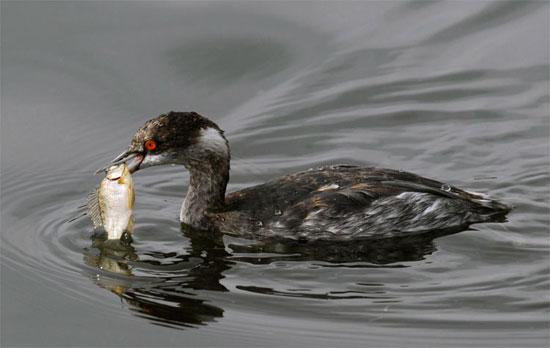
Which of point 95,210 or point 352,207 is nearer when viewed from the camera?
point 95,210

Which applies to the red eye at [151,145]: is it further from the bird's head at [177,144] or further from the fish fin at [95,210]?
the fish fin at [95,210]

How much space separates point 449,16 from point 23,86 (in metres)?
5.64

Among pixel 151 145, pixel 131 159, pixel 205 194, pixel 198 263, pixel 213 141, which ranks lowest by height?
pixel 198 263

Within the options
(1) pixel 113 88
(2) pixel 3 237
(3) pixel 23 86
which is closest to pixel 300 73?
(1) pixel 113 88

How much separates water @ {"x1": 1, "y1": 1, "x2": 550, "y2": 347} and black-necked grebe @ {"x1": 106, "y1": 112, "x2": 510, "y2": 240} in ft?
0.74

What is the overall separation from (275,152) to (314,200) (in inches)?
80.1

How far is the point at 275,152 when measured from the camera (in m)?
13.0

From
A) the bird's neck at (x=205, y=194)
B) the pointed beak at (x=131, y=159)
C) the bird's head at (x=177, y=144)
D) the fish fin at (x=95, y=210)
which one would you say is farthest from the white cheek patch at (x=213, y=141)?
the fish fin at (x=95, y=210)

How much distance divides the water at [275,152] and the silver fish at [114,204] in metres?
0.21

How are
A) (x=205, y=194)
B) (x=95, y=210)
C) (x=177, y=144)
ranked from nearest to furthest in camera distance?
(x=95, y=210)
(x=177, y=144)
(x=205, y=194)

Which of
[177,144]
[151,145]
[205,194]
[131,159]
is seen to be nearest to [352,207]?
[205,194]

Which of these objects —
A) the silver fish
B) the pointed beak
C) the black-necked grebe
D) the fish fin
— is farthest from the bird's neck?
the fish fin

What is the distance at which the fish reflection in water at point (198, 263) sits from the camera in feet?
31.8

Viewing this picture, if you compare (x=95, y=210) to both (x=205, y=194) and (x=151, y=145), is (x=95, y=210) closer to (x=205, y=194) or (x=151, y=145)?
(x=151, y=145)
